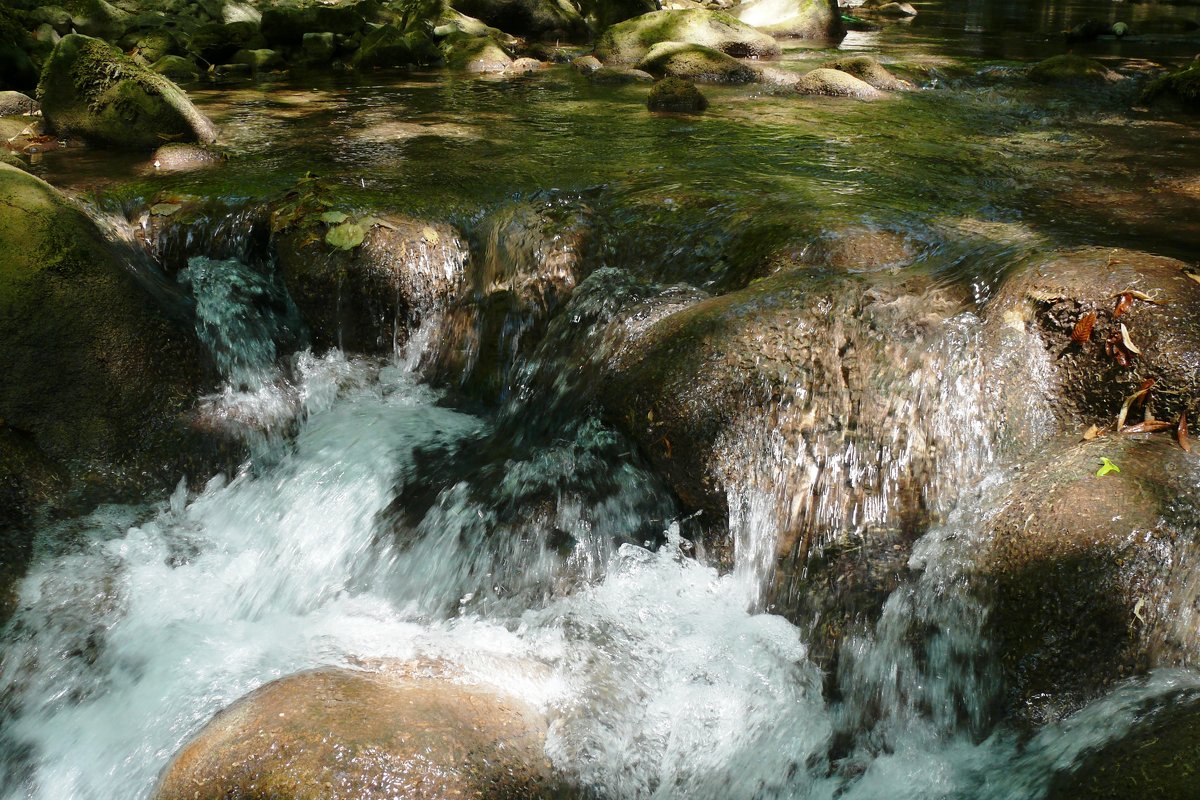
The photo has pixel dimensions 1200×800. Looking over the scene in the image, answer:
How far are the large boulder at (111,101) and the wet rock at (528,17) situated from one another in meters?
9.21

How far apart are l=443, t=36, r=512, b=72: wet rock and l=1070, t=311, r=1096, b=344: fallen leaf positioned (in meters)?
9.58

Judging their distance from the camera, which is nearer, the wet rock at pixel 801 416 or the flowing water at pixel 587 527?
the flowing water at pixel 587 527

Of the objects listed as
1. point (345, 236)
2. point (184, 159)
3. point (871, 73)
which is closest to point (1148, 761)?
point (345, 236)

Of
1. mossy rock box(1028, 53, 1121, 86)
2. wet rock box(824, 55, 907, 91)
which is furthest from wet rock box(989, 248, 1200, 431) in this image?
mossy rock box(1028, 53, 1121, 86)

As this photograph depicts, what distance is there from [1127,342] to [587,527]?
210 cm

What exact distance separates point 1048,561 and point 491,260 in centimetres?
318

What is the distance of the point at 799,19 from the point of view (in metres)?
15.3

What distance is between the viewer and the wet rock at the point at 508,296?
15.5ft

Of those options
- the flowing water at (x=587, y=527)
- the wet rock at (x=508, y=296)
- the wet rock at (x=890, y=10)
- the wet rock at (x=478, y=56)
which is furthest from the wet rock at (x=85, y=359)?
the wet rock at (x=890, y=10)

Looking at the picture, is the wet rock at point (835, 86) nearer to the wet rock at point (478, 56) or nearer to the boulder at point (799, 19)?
the wet rock at point (478, 56)

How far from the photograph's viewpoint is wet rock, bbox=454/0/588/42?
49.8ft

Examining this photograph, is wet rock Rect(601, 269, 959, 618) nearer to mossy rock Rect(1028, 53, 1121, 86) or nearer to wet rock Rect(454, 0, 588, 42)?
mossy rock Rect(1028, 53, 1121, 86)

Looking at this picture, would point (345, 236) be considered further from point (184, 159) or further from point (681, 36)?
point (681, 36)

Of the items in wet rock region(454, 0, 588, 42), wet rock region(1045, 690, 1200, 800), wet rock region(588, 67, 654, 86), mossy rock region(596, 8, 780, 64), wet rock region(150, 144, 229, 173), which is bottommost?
wet rock region(1045, 690, 1200, 800)
